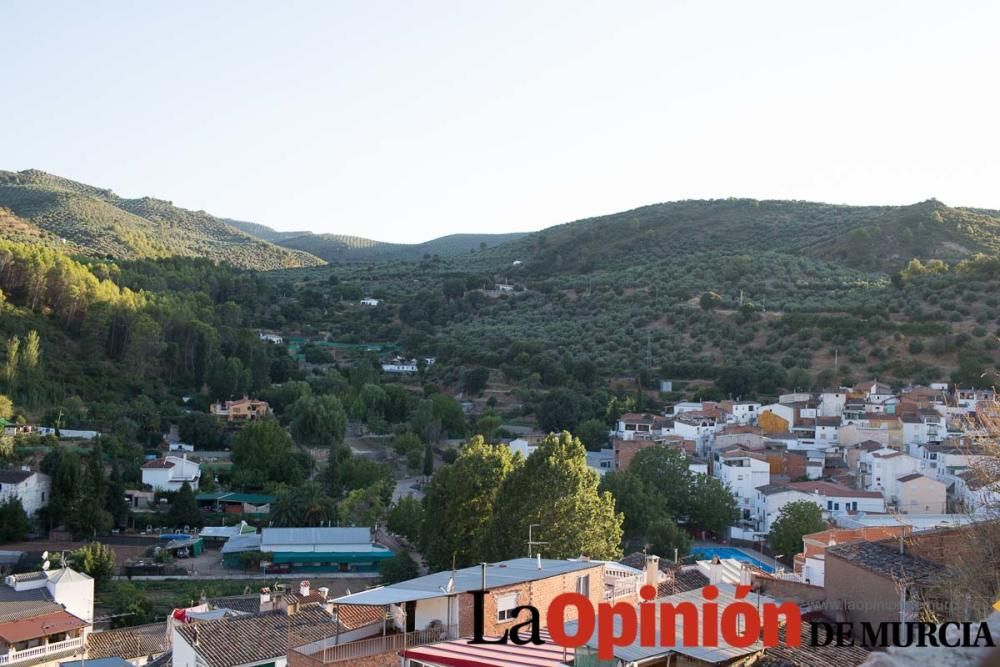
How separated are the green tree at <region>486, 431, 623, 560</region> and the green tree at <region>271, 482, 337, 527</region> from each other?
12246 mm

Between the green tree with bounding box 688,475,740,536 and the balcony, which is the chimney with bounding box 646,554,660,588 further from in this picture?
the green tree with bounding box 688,475,740,536

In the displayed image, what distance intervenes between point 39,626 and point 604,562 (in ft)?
32.6

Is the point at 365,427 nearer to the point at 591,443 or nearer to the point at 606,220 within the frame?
the point at 591,443

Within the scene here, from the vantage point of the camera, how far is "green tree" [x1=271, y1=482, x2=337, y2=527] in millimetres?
30047

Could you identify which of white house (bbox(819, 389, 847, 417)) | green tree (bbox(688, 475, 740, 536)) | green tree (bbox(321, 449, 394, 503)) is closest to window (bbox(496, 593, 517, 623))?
green tree (bbox(688, 475, 740, 536))

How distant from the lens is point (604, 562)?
11.4 metres

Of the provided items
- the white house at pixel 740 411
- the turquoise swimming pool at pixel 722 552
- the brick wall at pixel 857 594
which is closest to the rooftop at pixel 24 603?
the brick wall at pixel 857 594

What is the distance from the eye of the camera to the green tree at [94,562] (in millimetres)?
23297

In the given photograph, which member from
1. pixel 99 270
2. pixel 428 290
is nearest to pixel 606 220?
pixel 428 290

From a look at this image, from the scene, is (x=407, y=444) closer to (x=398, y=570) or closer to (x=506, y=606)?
(x=398, y=570)

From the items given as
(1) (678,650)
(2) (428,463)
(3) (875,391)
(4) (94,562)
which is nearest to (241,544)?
(4) (94,562)

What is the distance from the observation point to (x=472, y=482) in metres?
20.5

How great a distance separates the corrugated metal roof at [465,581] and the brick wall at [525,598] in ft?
0.17

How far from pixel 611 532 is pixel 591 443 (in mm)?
17636
